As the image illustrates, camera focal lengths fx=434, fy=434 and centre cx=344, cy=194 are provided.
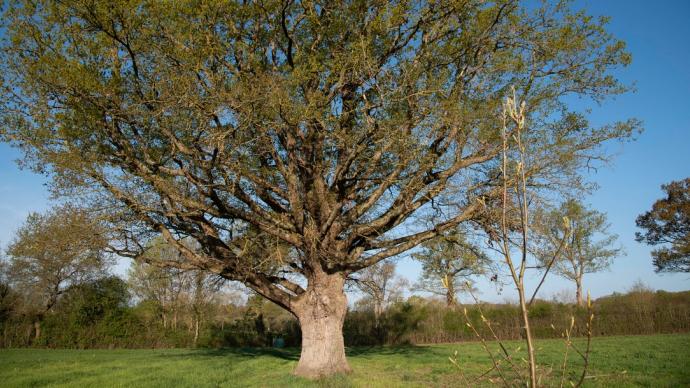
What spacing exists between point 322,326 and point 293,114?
5.62 m

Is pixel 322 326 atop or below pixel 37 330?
atop

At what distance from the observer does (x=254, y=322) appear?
104ft

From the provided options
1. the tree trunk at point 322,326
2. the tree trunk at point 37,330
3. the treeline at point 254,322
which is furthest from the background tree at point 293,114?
the tree trunk at point 37,330

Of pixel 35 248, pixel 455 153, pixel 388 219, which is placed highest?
pixel 455 153

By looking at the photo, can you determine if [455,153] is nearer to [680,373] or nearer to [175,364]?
[680,373]

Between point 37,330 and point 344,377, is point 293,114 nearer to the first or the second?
point 344,377

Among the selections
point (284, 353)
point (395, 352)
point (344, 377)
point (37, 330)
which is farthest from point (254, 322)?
point (344, 377)

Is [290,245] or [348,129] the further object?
[290,245]

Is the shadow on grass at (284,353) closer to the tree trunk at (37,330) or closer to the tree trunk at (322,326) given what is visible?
the tree trunk at (322,326)

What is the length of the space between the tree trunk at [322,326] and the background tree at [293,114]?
0.04 m

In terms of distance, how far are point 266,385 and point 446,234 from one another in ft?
20.1

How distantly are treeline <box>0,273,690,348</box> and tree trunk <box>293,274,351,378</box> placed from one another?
18044 mm

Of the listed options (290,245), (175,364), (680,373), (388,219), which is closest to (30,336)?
(175,364)

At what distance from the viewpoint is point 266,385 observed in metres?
9.77
